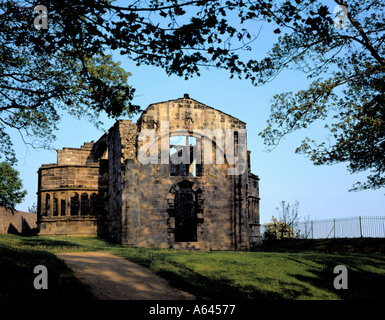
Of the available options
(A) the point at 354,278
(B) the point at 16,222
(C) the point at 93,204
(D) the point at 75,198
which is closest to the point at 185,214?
(C) the point at 93,204

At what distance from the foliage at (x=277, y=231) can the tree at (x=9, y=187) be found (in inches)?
995

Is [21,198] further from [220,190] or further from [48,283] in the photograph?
[48,283]

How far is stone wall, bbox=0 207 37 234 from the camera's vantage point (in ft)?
115

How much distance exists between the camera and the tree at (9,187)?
4141cm

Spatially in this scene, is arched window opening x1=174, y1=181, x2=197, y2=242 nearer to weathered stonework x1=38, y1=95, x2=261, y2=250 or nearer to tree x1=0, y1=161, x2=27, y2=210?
weathered stonework x1=38, y1=95, x2=261, y2=250

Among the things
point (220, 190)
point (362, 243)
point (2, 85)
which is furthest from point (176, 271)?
point (362, 243)

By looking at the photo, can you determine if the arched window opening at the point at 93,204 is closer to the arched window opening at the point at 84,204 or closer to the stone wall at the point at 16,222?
the arched window opening at the point at 84,204

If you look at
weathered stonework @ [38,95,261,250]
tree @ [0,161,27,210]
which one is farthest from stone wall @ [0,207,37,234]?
weathered stonework @ [38,95,261,250]

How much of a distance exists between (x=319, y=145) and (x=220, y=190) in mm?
9232

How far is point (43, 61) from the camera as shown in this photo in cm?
1838

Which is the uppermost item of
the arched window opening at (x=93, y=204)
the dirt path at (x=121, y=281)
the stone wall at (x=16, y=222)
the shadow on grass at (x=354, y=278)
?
the arched window opening at (x=93, y=204)

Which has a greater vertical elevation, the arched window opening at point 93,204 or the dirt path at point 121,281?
the arched window opening at point 93,204

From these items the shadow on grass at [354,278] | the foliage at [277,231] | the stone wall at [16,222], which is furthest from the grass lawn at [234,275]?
the stone wall at [16,222]

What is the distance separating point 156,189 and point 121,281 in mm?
14409
